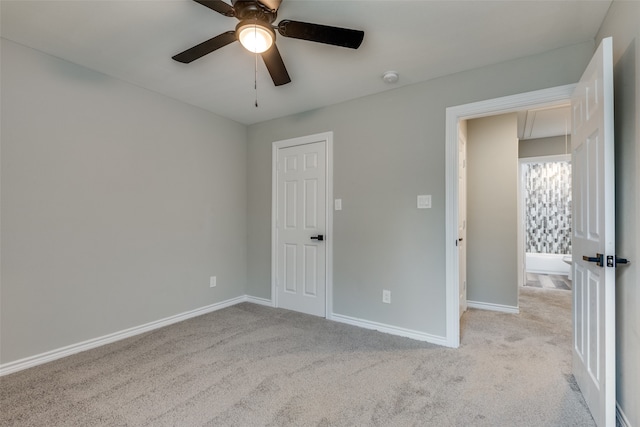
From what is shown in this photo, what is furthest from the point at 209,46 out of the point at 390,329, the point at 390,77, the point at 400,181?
the point at 390,329

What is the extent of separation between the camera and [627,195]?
1510 mm

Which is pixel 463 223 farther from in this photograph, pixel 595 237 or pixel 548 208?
pixel 548 208

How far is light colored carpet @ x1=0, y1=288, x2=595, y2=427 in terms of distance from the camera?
1642 millimetres

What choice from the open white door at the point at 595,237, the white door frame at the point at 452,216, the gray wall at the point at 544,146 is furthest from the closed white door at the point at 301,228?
the gray wall at the point at 544,146

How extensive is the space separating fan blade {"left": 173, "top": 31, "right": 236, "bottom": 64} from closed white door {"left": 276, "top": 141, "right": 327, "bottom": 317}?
5.51ft

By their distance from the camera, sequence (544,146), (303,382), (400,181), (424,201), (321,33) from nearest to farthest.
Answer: (321,33) < (303,382) < (424,201) < (400,181) < (544,146)

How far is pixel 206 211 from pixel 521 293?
448cm

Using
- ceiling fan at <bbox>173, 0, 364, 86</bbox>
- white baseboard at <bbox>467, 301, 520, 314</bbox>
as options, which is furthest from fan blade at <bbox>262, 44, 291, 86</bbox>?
white baseboard at <bbox>467, 301, 520, 314</bbox>

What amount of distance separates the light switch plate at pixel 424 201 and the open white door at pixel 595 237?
0.99 metres

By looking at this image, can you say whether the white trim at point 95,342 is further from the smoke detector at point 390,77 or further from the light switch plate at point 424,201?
the smoke detector at point 390,77

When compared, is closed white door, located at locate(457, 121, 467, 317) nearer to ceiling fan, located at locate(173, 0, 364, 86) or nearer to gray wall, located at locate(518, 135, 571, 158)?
gray wall, located at locate(518, 135, 571, 158)

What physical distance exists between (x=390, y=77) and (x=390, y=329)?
2.30 meters

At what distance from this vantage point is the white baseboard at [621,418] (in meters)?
1.45

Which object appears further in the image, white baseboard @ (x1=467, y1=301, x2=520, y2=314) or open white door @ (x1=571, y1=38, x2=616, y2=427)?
white baseboard @ (x1=467, y1=301, x2=520, y2=314)
